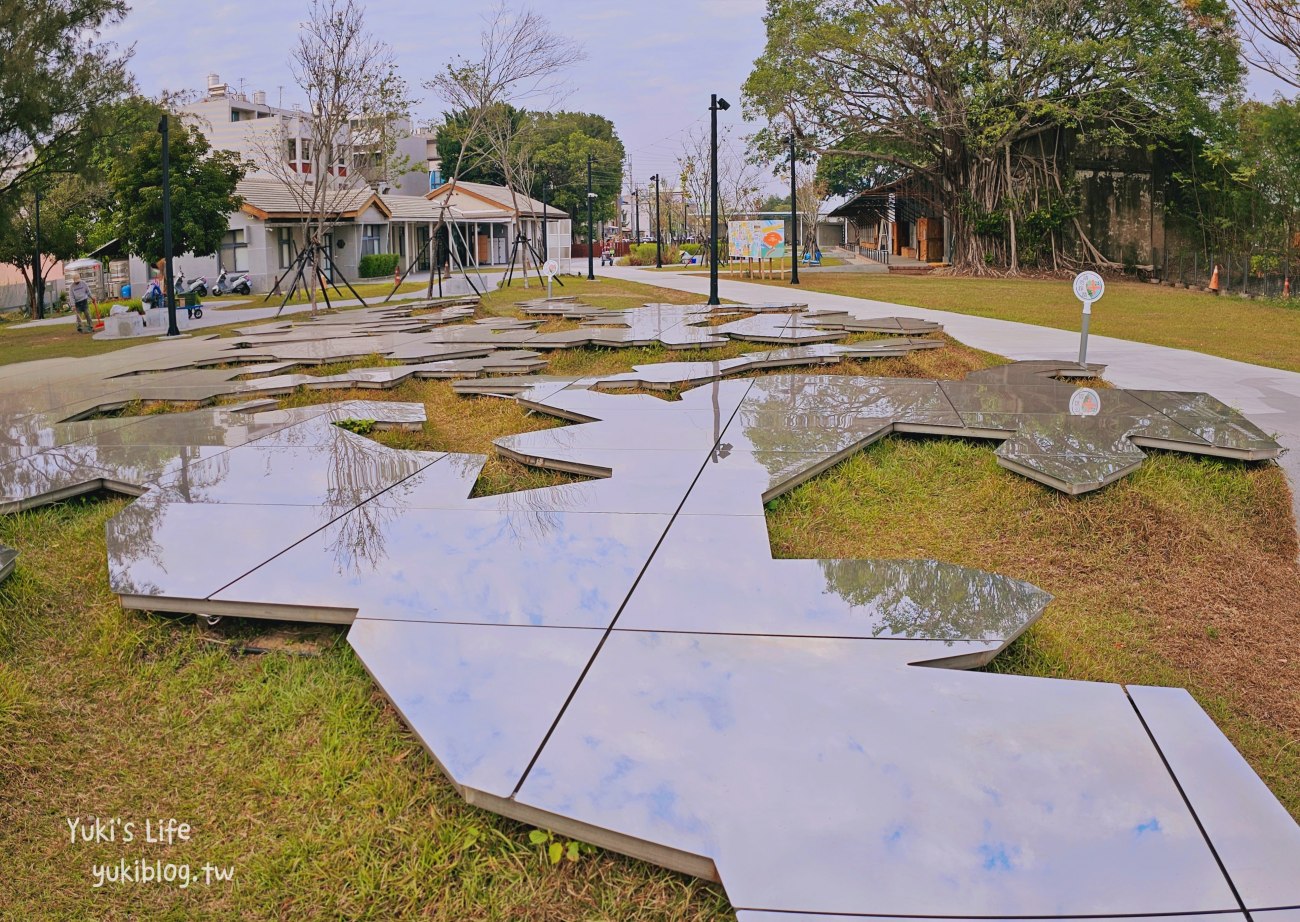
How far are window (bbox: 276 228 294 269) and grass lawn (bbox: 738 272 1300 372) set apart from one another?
1792 centimetres

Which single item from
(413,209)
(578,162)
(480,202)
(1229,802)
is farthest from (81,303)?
(578,162)

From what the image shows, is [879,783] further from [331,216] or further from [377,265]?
[377,265]

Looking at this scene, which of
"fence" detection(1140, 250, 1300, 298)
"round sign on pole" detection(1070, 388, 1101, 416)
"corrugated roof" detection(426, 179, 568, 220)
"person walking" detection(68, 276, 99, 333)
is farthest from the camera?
"corrugated roof" detection(426, 179, 568, 220)

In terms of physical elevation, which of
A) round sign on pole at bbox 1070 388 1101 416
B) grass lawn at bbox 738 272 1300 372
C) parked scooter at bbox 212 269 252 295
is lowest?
round sign on pole at bbox 1070 388 1101 416

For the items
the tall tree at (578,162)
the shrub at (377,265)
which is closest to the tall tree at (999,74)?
the shrub at (377,265)

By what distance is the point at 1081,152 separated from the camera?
3362 centimetres

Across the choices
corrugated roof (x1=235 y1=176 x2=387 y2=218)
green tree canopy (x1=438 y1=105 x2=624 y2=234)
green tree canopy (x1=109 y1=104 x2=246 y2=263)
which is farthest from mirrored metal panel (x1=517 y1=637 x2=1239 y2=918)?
green tree canopy (x1=438 y1=105 x2=624 y2=234)

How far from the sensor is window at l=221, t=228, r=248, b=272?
3591cm

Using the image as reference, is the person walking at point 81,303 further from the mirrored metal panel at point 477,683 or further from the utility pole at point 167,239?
the mirrored metal panel at point 477,683

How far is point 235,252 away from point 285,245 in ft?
5.60

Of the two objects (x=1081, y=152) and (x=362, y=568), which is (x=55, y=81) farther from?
(x=1081, y=152)

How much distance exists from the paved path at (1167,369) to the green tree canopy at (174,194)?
17.9m

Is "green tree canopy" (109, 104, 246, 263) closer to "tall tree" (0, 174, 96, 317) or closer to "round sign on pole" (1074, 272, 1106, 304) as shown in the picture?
"tall tree" (0, 174, 96, 317)

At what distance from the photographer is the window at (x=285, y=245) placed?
36.7 metres
